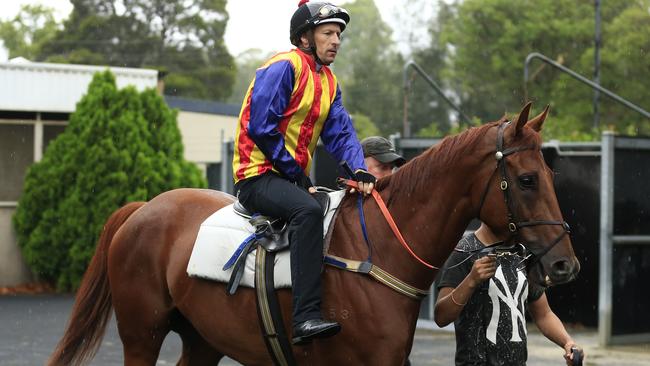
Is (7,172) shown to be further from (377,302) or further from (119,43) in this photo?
(119,43)

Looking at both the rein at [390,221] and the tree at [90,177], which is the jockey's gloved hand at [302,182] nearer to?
the rein at [390,221]

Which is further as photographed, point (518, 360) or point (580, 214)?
point (580, 214)

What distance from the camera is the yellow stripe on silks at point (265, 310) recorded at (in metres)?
5.12

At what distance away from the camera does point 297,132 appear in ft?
17.4

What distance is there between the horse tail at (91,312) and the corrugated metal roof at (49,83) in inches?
451

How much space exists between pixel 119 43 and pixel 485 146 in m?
61.3

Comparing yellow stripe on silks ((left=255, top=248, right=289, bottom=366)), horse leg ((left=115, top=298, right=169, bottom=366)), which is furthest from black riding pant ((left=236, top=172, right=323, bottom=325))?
horse leg ((left=115, top=298, right=169, bottom=366))

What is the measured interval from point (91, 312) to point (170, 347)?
4.81m

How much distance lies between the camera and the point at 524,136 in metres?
4.63

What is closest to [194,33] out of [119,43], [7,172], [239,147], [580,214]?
[119,43]

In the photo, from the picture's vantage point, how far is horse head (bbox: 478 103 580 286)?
14.5 feet

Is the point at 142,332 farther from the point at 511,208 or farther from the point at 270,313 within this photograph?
the point at 511,208

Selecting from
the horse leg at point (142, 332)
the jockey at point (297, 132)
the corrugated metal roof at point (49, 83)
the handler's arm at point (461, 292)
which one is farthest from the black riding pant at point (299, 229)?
the corrugated metal roof at point (49, 83)

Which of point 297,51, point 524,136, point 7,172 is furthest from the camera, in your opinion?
point 7,172
